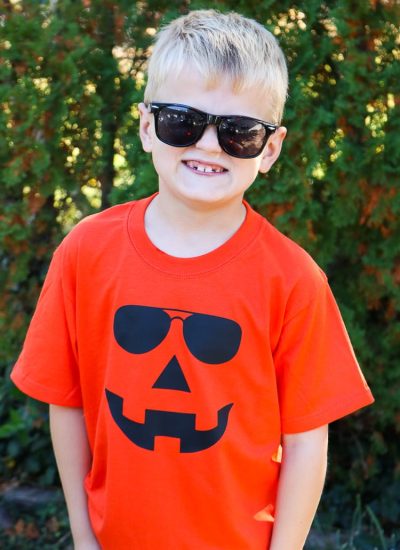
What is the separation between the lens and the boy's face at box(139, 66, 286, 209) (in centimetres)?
183

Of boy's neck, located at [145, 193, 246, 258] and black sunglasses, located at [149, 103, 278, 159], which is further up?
black sunglasses, located at [149, 103, 278, 159]

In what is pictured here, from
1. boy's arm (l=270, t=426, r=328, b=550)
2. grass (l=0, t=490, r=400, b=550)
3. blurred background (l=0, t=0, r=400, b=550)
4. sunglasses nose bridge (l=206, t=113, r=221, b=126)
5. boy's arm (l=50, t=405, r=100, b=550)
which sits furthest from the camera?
grass (l=0, t=490, r=400, b=550)

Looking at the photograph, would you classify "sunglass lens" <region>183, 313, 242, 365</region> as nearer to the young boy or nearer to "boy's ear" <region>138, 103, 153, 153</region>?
the young boy

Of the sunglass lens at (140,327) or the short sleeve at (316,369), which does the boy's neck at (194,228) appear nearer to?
the sunglass lens at (140,327)

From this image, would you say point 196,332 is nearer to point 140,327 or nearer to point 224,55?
point 140,327

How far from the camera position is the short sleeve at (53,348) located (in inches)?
80.0

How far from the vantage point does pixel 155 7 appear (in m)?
3.11

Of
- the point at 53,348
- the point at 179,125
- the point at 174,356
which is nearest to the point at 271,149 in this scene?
the point at 179,125

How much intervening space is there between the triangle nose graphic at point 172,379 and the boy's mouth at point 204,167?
47 centimetres

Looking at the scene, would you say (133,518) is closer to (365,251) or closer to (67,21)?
(365,251)

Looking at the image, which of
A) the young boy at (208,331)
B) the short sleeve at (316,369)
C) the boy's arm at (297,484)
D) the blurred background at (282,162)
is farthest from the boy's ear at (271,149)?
the blurred background at (282,162)

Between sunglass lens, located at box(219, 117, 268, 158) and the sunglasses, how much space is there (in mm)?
412

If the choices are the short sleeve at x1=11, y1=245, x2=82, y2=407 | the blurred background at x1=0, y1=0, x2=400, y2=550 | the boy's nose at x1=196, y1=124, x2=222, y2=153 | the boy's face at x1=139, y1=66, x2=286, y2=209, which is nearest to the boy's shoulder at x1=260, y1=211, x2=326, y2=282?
the boy's face at x1=139, y1=66, x2=286, y2=209

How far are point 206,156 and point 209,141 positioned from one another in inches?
1.7
